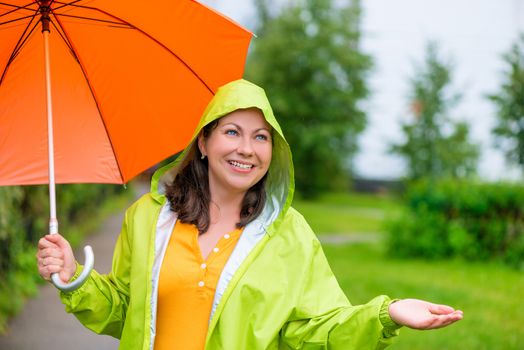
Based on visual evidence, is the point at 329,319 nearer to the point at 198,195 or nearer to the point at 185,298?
the point at 185,298

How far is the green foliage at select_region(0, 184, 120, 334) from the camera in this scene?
644cm

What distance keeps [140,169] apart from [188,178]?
1.27ft

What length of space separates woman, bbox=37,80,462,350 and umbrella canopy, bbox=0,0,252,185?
0.36 metres

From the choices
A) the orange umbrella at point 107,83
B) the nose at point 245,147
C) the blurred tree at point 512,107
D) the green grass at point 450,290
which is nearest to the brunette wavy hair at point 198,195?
the nose at point 245,147

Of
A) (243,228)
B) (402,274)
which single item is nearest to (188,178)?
(243,228)

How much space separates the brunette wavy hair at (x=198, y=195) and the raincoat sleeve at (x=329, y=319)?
304 mm

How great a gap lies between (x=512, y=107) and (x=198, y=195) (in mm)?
7138

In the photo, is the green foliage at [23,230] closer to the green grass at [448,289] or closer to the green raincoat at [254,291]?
the green raincoat at [254,291]

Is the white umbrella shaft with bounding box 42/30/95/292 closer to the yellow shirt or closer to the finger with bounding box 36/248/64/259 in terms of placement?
the finger with bounding box 36/248/64/259

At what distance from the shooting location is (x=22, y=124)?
10.6 ft

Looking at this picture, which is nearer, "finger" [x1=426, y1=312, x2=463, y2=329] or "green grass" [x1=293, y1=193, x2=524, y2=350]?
"finger" [x1=426, y1=312, x2=463, y2=329]

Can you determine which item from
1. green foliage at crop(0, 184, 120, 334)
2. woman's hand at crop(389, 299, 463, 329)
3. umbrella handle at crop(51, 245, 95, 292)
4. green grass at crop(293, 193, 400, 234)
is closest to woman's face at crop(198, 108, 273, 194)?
umbrella handle at crop(51, 245, 95, 292)

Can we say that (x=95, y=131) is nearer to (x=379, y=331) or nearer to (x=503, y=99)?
(x=379, y=331)

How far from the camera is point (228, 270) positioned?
271 cm
